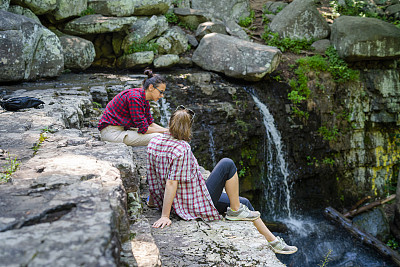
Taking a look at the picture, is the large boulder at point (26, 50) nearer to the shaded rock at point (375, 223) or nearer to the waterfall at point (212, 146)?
the waterfall at point (212, 146)

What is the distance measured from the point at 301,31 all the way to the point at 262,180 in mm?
6146

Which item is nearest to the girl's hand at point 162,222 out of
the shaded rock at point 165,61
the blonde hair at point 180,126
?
the blonde hair at point 180,126

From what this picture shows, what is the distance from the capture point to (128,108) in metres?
4.32

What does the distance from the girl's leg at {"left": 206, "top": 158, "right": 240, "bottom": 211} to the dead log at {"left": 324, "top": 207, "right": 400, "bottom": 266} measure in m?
5.82

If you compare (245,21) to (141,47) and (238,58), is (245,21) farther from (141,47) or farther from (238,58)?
(141,47)

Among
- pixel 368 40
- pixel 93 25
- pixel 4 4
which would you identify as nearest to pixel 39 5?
pixel 4 4

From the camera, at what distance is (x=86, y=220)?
4.89 feet

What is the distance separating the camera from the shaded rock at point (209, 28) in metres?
11.1

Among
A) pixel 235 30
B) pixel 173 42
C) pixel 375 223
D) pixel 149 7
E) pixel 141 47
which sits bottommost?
pixel 375 223

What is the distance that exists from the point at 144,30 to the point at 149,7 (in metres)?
0.95

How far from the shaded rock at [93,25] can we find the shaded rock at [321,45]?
6.58 m

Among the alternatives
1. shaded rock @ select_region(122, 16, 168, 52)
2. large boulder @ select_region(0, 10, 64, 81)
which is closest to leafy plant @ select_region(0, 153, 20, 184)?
large boulder @ select_region(0, 10, 64, 81)

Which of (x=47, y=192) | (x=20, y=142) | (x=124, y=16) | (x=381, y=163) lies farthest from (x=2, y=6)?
(x=381, y=163)

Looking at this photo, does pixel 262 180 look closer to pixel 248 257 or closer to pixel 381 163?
pixel 381 163
